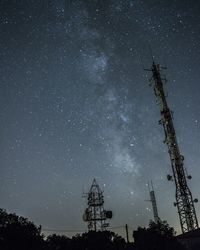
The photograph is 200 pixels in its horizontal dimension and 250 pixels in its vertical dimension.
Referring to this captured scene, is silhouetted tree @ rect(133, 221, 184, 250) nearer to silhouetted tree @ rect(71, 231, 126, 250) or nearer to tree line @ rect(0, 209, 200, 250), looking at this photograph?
tree line @ rect(0, 209, 200, 250)

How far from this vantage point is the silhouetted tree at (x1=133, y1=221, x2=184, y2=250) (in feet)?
102

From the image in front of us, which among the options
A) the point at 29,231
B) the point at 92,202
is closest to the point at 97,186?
the point at 92,202

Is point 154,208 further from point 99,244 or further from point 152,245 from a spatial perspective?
point 152,245

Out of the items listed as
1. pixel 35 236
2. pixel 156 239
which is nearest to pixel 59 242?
pixel 35 236

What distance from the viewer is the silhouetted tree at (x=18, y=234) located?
29328 millimetres

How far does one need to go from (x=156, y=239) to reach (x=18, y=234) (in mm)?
13685

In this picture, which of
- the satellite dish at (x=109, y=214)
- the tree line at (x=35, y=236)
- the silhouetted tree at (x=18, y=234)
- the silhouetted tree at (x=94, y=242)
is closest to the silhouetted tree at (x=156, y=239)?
the tree line at (x=35, y=236)

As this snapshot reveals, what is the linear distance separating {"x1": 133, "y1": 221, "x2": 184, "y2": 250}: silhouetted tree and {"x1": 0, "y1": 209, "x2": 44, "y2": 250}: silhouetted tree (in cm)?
1042

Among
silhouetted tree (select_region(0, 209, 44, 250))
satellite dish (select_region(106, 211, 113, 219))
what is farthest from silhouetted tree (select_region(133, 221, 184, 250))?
satellite dish (select_region(106, 211, 113, 219))

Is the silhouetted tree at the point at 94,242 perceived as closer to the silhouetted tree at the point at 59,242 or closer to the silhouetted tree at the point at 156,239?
the silhouetted tree at the point at 59,242

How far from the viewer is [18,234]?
30.2m

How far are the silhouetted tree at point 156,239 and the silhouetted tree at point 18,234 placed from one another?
10416mm

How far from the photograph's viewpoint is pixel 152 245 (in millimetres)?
30906

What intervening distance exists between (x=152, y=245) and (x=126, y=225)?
1717cm
